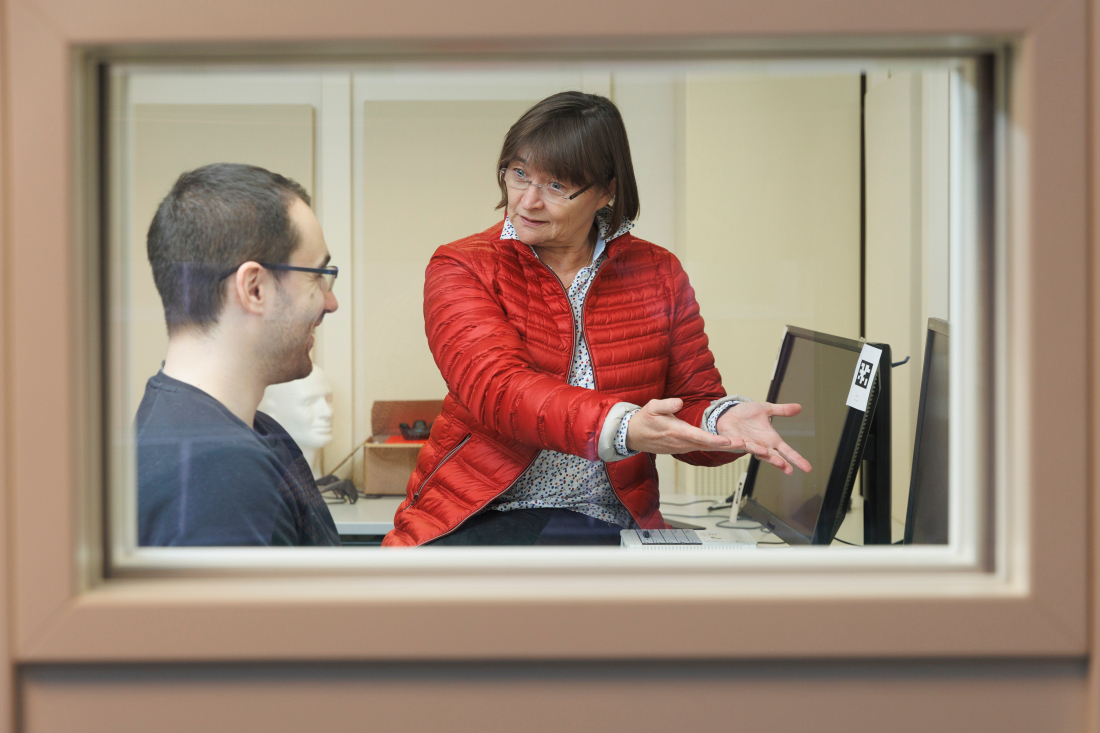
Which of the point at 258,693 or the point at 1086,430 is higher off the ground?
the point at 1086,430

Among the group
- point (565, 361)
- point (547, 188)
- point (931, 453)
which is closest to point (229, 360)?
point (565, 361)

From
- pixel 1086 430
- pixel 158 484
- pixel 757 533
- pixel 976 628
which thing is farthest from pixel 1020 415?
pixel 158 484

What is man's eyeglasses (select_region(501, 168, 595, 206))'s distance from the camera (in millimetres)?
1323

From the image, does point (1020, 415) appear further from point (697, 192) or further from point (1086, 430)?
point (697, 192)

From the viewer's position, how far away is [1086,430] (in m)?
0.69

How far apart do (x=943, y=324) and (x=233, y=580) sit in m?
0.88

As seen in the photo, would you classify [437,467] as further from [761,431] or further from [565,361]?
[761,431]

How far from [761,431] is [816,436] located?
0.69 feet

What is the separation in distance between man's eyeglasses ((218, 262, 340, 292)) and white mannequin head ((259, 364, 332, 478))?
15 cm

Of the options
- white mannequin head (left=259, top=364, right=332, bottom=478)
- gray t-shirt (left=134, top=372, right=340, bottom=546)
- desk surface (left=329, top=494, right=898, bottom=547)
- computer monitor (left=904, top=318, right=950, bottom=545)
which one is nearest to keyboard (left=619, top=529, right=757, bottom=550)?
desk surface (left=329, top=494, right=898, bottom=547)

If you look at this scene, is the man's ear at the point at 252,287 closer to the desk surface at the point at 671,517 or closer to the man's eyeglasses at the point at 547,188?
the desk surface at the point at 671,517

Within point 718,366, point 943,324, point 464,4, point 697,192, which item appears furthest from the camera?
point 697,192

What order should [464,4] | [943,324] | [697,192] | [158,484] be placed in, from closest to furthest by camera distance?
[464,4] → [158,484] → [943,324] → [697,192]

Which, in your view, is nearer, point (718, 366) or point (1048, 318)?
point (1048, 318)
